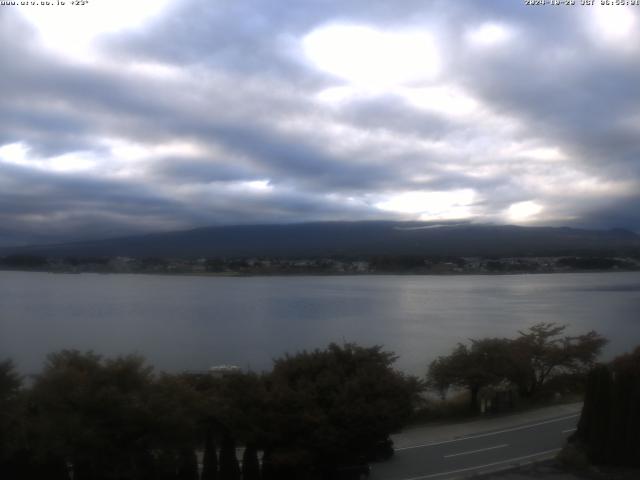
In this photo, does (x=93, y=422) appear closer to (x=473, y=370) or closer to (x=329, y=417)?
(x=329, y=417)

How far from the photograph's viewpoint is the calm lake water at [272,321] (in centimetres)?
3738

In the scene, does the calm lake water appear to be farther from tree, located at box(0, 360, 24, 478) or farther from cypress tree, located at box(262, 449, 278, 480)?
tree, located at box(0, 360, 24, 478)

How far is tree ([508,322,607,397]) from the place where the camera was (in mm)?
22406

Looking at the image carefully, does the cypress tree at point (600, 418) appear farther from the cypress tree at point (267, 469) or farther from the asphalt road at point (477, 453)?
the cypress tree at point (267, 469)

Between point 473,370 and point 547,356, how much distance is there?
183 inches

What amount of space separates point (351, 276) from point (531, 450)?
363 feet

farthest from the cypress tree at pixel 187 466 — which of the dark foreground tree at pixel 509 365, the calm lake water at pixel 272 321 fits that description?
the calm lake water at pixel 272 321

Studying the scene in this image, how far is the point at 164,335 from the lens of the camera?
1729 inches

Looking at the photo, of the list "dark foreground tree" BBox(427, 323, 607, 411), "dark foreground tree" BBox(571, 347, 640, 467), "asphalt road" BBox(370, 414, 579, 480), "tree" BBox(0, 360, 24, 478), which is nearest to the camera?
"tree" BBox(0, 360, 24, 478)

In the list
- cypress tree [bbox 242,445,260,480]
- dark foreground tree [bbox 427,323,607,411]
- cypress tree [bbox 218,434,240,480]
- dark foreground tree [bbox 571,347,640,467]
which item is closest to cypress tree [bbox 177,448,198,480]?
cypress tree [bbox 218,434,240,480]

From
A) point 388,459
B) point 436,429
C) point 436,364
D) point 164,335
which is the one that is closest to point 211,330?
point 164,335

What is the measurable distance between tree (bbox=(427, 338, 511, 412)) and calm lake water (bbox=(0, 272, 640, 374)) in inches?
290

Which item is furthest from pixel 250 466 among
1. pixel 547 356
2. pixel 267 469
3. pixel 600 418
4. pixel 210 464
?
pixel 547 356

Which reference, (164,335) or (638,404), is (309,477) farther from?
(164,335)
